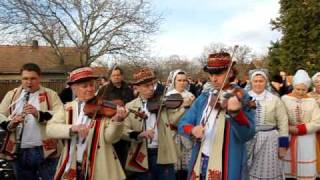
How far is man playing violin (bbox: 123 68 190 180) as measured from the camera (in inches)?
216

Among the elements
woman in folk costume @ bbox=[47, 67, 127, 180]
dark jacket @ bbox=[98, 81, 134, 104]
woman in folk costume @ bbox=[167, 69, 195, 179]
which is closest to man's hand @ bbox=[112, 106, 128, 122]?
woman in folk costume @ bbox=[47, 67, 127, 180]

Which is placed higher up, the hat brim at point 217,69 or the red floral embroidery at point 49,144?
the hat brim at point 217,69

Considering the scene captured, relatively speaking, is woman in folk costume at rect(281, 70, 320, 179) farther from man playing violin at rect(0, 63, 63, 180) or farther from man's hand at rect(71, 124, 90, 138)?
man's hand at rect(71, 124, 90, 138)

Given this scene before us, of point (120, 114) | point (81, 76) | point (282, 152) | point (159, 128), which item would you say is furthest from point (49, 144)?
point (282, 152)

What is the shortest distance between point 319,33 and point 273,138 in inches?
479

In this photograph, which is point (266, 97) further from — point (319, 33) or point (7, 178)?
point (319, 33)

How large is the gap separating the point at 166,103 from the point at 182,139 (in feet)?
5.26

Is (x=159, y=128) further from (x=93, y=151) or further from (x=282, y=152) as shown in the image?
(x=282, y=152)

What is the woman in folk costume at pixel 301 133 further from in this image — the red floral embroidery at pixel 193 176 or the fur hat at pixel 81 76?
the fur hat at pixel 81 76

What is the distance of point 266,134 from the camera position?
6.34 meters

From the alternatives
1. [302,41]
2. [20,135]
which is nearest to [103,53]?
[302,41]

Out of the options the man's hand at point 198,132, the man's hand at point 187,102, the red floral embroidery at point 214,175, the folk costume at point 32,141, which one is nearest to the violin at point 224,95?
the man's hand at point 198,132

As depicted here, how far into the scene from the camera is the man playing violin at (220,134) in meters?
3.91

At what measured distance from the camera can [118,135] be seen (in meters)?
4.41
